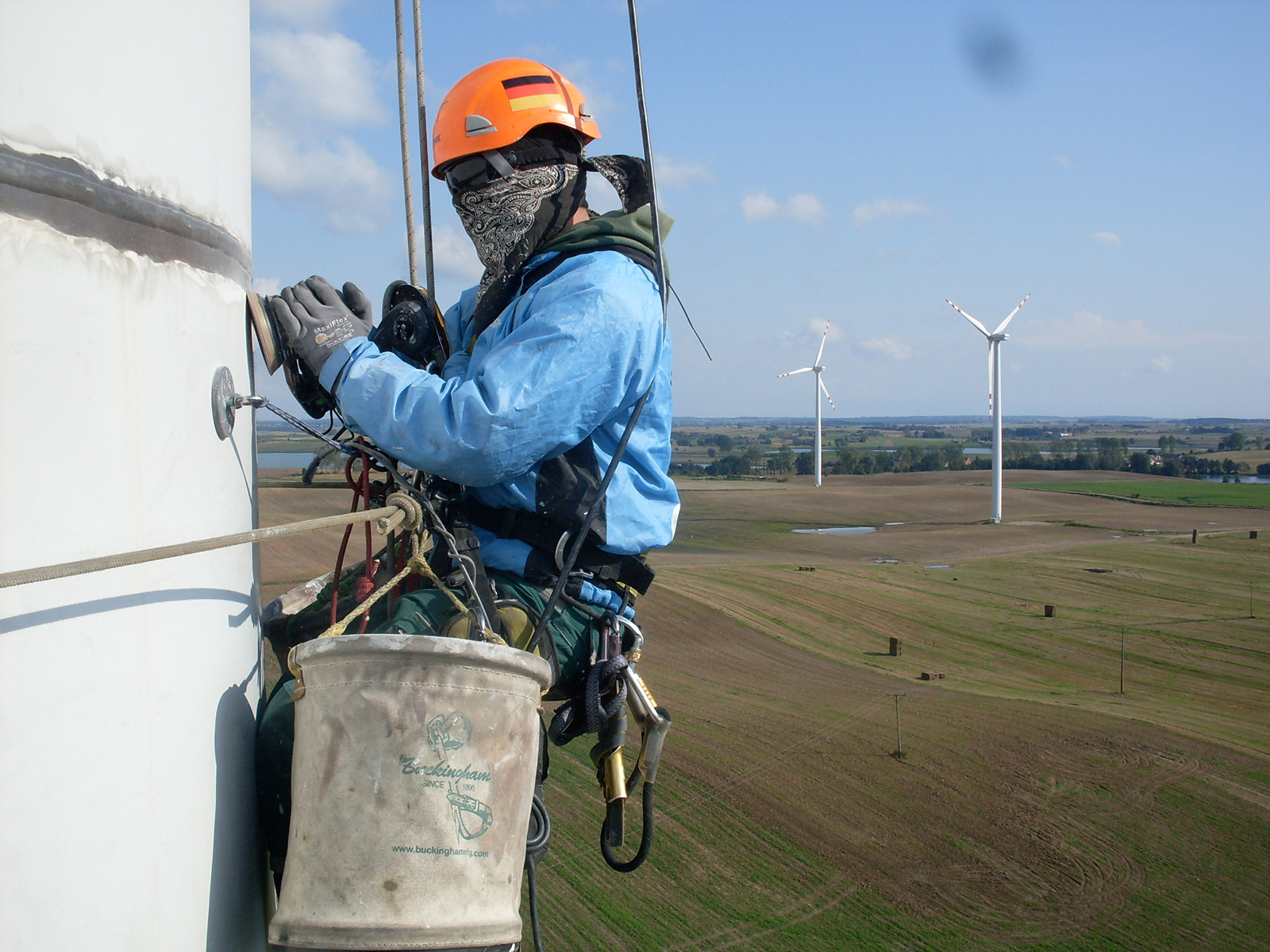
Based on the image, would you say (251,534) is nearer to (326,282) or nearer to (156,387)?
(156,387)

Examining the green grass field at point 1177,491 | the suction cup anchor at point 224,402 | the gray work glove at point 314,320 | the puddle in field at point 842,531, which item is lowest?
the puddle in field at point 842,531

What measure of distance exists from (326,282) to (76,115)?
1.33 meters

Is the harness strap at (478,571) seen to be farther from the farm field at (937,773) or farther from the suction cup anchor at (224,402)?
the farm field at (937,773)

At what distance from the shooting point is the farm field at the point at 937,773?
19984 millimetres

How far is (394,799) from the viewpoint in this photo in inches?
86.5

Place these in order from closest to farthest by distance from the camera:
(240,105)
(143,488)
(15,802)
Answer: (15,802) < (143,488) < (240,105)

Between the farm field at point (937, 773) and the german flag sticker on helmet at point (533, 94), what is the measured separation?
16.9 m

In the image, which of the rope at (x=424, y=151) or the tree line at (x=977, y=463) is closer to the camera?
the rope at (x=424, y=151)

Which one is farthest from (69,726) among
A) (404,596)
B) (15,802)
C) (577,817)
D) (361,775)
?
(577,817)

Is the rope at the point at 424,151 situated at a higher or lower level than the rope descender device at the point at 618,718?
higher

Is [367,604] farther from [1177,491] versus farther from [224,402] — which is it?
[1177,491]

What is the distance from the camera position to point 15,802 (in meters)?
1.70

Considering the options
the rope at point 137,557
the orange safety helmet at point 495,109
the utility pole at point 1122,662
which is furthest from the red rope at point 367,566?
the utility pole at point 1122,662

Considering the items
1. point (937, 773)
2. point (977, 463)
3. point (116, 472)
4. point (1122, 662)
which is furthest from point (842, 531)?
point (977, 463)
